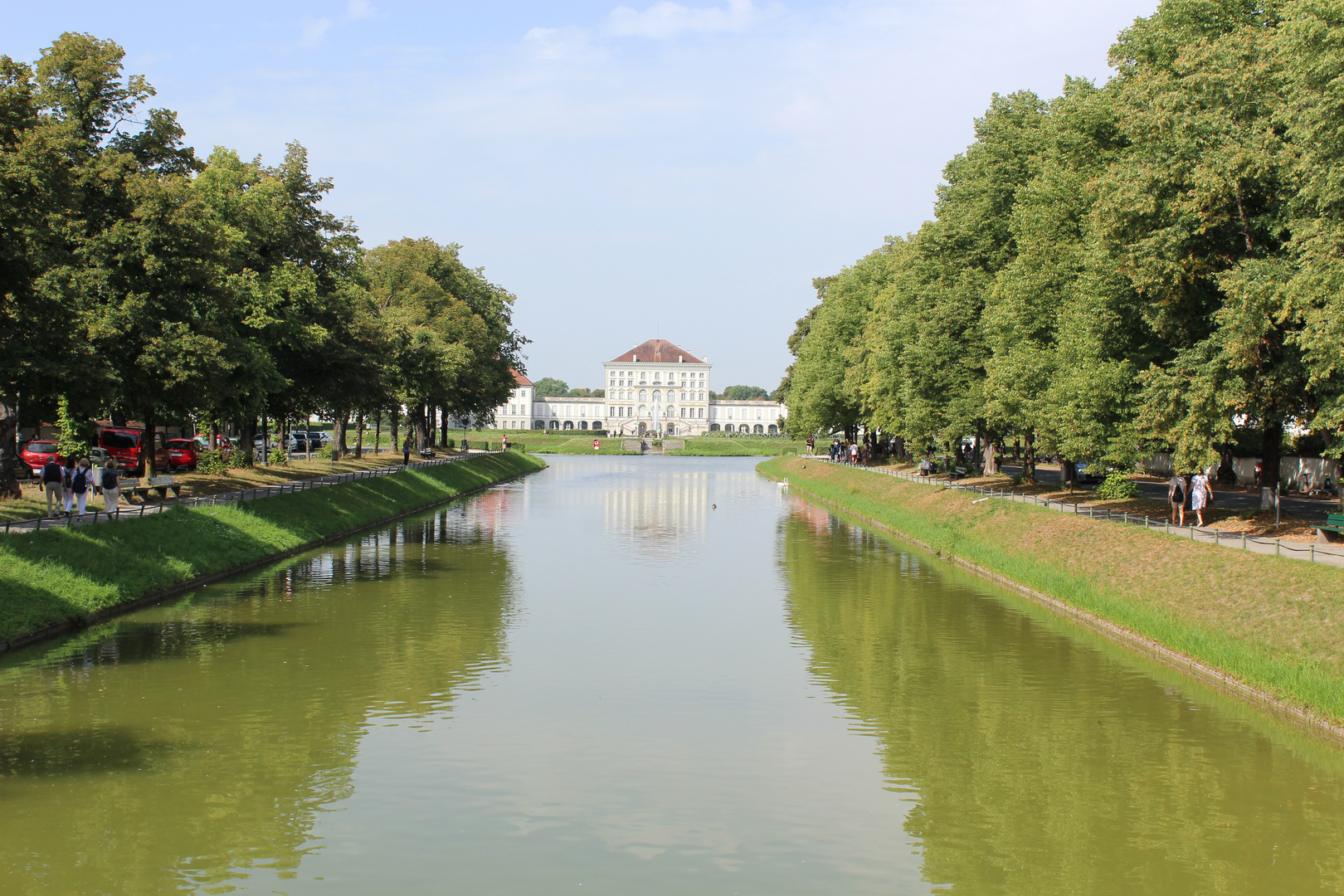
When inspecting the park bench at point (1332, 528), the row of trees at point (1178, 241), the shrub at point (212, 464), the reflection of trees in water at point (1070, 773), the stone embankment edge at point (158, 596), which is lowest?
the reflection of trees in water at point (1070, 773)

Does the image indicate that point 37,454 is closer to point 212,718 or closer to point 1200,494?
point 212,718

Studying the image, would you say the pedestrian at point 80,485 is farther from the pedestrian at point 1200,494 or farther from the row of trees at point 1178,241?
the pedestrian at point 1200,494

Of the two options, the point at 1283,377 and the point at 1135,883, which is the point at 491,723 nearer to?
the point at 1135,883

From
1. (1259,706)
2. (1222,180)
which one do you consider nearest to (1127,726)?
(1259,706)

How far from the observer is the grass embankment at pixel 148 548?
2044 centimetres

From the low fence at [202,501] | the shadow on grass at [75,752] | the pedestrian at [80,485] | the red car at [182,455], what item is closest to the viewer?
the shadow on grass at [75,752]

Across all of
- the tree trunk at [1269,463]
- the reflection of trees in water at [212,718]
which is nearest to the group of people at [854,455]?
the tree trunk at [1269,463]

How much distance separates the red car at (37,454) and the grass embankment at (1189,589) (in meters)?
30.5

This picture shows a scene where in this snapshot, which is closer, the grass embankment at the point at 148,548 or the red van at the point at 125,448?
the grass embankment at the point at 148,548

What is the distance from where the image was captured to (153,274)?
30.9m

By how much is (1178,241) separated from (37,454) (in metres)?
36.6

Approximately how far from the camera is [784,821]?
12008mm

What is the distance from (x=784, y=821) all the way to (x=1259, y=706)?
8.95 m

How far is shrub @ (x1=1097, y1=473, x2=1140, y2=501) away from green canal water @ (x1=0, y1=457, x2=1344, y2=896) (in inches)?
518
